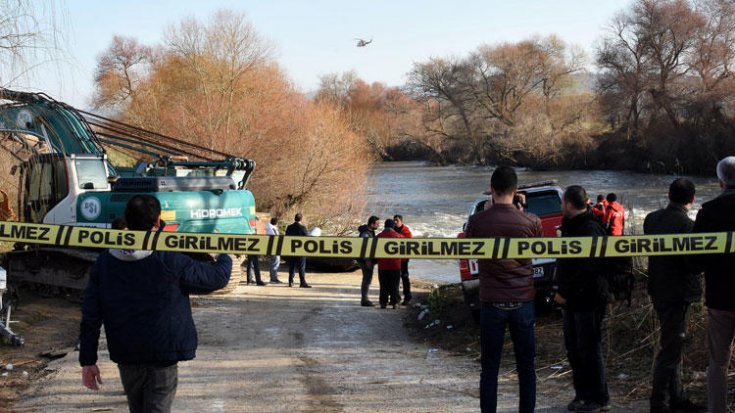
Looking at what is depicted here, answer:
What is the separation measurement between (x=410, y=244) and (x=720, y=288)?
6.57ft

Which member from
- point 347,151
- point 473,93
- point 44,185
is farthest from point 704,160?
point 44,185

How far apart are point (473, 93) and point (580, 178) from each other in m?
24.2

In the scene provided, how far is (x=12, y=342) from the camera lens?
985 centimetres

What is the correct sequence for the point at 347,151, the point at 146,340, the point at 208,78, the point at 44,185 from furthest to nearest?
the point at 208,78
the point at 347,151
the point at 44,185
the point at 146,340

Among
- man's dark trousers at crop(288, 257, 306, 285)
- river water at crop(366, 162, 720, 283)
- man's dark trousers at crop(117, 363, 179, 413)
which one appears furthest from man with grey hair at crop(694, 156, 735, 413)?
river water at crop(366, 162, 720, 283)

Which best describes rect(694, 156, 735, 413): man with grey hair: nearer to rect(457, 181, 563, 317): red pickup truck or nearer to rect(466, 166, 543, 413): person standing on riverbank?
rect(466, 166, 543, 413): person standing on riverbank

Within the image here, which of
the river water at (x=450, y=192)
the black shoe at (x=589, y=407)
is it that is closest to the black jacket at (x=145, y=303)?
the black shoe at (x=589, y=407)

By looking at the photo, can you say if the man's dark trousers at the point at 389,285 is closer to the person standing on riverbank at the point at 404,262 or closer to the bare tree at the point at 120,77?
→ the person standing on riverbank at the point at 404,262

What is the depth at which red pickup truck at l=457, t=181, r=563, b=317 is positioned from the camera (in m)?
10.0

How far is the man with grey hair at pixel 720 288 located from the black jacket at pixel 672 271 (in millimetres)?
472

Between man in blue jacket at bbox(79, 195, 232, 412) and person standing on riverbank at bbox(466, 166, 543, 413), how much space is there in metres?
1.88

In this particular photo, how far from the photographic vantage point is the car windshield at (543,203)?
12.1m

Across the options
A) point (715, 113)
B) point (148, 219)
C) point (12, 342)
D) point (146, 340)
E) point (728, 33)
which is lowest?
point (12, 342)

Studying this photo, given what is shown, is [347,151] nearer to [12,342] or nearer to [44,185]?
[44,185]
